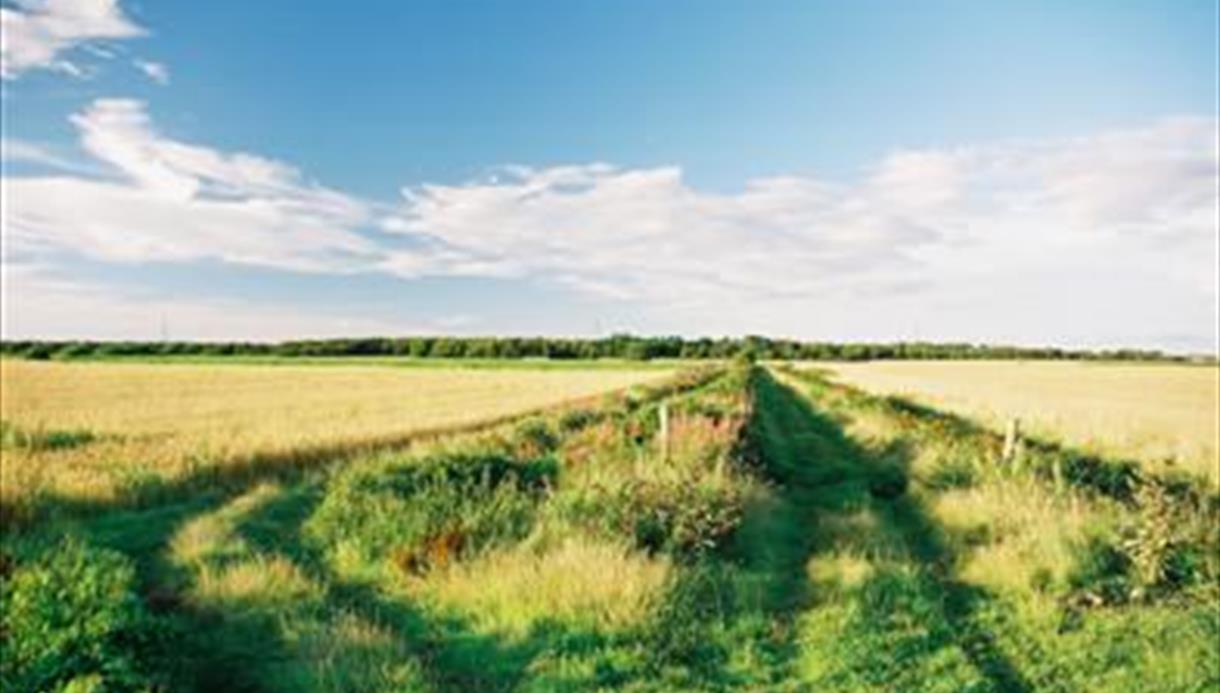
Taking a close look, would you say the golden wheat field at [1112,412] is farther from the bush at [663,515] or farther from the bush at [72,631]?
the bush at [72,631]

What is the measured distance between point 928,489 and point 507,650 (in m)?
11.6

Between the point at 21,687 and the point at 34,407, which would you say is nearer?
the point at 21,687

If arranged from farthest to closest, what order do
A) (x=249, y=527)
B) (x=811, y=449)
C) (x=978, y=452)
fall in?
(x=811, y=449), (x=978, y=452), (x=249, y=527)

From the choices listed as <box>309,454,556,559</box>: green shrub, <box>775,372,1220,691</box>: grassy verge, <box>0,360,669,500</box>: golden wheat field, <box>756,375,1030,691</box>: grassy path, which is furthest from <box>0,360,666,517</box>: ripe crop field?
<box>775,372,1220,691</box>: grassy verge

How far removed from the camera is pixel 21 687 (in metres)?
9.58

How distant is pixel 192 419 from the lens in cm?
3900

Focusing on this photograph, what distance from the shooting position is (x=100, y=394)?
56438 millimetres

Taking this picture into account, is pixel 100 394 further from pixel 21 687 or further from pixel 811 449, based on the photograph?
pixel 21 687

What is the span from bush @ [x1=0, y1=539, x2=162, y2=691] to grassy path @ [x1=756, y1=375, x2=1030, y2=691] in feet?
18.2

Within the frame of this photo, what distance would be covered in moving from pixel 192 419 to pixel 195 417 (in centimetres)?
99

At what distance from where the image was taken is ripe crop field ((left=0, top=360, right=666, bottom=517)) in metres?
21.9

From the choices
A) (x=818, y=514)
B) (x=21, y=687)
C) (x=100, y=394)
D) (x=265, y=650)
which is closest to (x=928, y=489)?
(x=818, y=514)

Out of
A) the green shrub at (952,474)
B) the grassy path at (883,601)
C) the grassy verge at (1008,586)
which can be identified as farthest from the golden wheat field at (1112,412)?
the grassy path at (883,601)

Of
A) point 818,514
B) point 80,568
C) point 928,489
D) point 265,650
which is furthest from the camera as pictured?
point 928,489
